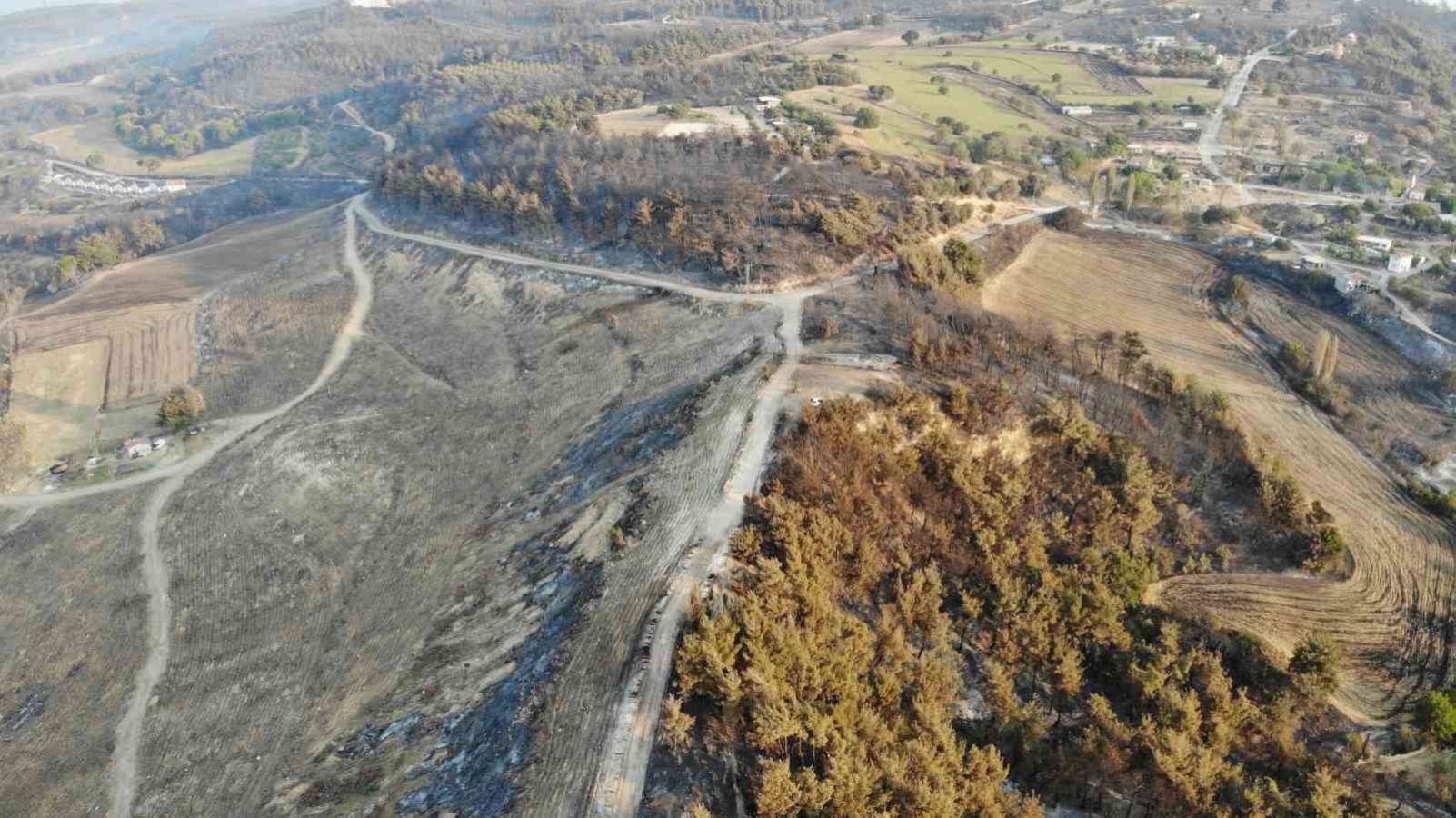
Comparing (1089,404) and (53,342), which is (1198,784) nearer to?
(1089,404)

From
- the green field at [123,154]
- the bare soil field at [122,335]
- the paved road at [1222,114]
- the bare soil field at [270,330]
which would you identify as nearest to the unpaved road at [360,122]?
the green field at [123,154]

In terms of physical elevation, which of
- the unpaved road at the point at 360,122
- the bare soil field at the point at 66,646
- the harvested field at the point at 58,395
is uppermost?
the unpaved road at the point at 360,122

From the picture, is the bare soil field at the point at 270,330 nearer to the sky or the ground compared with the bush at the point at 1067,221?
nearer to the ground

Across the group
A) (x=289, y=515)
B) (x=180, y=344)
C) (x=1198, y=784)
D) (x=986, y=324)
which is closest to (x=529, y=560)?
(x=289, y=515)

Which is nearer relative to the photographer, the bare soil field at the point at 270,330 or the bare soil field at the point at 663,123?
the bare soil field at the point at 270,330

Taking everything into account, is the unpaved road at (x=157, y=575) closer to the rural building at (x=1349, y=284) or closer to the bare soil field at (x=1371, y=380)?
the bare soil field at (x=1371, y=380)

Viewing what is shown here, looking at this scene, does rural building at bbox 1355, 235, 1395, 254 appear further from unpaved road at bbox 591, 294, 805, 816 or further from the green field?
the green field

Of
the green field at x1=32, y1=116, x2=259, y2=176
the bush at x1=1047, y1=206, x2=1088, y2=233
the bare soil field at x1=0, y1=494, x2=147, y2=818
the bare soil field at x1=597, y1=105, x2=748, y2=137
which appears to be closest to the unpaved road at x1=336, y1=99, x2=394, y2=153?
the green field at x1=32, y1=116, x2=259, y2=176
